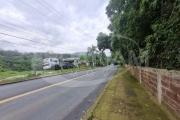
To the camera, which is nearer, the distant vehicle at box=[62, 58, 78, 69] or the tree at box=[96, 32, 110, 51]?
the distant vehicle at box=[62, 58, 78, 69]

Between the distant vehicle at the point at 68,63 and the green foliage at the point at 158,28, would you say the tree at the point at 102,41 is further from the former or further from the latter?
the green foliage at the point at 158,28

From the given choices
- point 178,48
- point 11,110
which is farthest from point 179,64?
point 11,110

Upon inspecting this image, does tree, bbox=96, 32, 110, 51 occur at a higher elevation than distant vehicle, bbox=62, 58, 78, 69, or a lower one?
higher

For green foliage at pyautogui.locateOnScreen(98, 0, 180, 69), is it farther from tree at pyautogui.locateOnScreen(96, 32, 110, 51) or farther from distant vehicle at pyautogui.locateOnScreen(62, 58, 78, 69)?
tree at pyautogui.locateOnScreen(96, 32, 110, 51)

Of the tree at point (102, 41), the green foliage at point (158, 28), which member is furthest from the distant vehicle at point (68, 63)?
the green foliage at point (158, 28)

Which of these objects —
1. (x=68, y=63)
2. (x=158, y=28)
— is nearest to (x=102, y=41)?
(x=68, y=63)

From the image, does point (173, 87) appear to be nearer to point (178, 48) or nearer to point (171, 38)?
point (178, 48)

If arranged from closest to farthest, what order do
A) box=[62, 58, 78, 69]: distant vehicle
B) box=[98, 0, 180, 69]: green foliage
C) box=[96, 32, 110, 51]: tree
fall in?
box=[98, 0, 180, 69]: green foliage, box=[62, 58, 78, 69]: distant vehicle, box=[96, 32, 110, 51]: tree

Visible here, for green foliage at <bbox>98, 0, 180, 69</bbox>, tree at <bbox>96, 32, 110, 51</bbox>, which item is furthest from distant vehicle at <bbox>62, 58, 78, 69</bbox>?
green foliage at <bbox>98, 0, 180, 69</bbox>

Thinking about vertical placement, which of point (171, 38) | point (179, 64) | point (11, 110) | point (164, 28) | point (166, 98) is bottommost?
point (11, 110)

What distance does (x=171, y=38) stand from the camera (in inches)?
113

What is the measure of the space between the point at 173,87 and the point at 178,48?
2.91 feet

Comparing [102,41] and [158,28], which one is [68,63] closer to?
[102,41]

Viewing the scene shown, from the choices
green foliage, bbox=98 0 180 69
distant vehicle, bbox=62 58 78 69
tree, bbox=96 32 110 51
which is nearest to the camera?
green foliage, bbox=98 0 180 69
